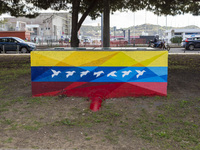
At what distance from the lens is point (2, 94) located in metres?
7.00

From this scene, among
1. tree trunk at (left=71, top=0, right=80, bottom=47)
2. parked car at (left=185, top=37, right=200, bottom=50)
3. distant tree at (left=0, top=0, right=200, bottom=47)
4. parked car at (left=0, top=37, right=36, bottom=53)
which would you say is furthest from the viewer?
parked car at (left=185, top=37, right=200, bottom=50)

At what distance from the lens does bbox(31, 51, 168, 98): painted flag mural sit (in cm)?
646

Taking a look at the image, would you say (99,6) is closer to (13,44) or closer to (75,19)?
(75,19)

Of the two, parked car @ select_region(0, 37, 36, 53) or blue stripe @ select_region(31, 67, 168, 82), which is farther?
parked car @ select_region(0, 37, 36, 53)

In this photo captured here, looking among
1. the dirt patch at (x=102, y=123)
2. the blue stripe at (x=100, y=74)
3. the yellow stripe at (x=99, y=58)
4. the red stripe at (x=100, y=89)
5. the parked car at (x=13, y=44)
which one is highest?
the parked car at (x=13, y=44)

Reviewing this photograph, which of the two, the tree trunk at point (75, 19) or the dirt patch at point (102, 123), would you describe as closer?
the dirt patch at point (102, 123)

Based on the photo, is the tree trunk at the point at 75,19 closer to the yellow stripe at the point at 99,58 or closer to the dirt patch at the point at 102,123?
the yellow stripe at the point at 99,58

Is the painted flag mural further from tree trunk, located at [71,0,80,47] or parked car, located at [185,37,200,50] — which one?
parked car, located at [185,37,200,50]

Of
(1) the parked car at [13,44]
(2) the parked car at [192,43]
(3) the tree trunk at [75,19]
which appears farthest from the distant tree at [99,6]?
(2) the parked car at [192,43]

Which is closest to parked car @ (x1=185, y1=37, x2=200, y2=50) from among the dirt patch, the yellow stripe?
the dirt patch

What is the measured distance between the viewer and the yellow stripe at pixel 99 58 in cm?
646

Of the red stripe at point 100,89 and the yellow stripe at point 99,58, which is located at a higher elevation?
the yellow stripe at point 99,58

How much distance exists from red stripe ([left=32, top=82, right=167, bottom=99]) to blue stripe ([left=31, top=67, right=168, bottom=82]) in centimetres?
11

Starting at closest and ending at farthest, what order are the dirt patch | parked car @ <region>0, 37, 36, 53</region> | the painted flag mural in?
the dirt patch < the painted flag mural < parked car @ <region>0, 37, 36, 53</region>
